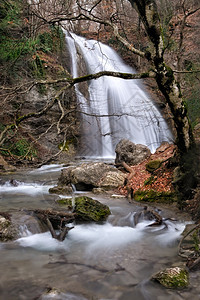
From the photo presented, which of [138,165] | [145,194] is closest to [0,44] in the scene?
[138,165]

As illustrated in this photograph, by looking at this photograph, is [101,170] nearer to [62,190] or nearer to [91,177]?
[91,177]

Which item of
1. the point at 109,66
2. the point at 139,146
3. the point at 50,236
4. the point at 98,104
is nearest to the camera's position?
the point at 50,236

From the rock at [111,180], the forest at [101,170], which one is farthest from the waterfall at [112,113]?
the rock at [111,180]

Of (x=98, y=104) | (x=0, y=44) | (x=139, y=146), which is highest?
(x=0, y=44)

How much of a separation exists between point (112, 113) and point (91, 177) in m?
9.35

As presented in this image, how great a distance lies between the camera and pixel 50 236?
185 inches

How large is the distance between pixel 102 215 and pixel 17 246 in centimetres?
208

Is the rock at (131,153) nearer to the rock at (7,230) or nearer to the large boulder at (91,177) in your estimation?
the large boulder at (91,177)

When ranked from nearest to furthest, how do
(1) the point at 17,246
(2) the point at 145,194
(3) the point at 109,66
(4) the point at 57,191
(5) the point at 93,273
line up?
(5) the point at 93,273 → (1) the point at 17,246 → (2) the point at 145,194 → (4) the point at 57,191 → (3) the point at 109,66

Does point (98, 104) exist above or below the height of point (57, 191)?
above

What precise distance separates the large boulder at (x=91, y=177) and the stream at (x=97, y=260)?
1708 mm

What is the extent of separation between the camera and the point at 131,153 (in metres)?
10.2

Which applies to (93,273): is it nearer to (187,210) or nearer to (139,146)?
(187,210)

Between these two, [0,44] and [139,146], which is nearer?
[139,146]
